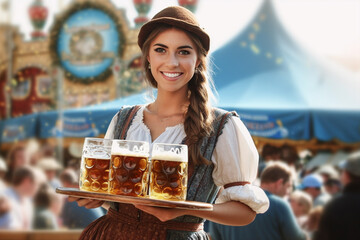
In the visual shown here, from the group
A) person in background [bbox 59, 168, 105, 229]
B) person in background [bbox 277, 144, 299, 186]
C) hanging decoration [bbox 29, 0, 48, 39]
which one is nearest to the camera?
person in background [bbox 59, 168, 105, 229]

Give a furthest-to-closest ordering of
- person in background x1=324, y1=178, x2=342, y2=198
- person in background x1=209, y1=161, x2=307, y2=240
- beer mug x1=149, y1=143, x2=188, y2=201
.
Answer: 1. person in background x1=324, y1=178, x2=342, y2=198
2. person in background x1=209, y1=161, x2=307, y2=240
3. beer mug x1=149, y1=143, x2=188, y2=201

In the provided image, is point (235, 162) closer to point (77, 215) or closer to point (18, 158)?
point (77, 215)

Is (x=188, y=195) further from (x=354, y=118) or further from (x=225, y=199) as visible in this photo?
(x=354, y=118)

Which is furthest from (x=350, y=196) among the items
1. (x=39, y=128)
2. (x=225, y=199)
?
(x=39, y=128)

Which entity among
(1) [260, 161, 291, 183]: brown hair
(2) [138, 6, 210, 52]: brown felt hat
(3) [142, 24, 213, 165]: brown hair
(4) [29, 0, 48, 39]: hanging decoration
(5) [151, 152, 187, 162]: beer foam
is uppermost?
(4) [29, 0, 48, 39]: hanging decoration

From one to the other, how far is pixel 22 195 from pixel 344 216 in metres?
2.57

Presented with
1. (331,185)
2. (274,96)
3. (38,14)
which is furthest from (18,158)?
(38,14)

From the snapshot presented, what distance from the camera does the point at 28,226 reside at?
3.24 m

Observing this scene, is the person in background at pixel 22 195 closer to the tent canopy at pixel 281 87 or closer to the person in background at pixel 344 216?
the tent canopy at pixel 281 87

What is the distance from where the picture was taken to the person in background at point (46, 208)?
3.25m

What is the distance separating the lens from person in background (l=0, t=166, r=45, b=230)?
3240 mm

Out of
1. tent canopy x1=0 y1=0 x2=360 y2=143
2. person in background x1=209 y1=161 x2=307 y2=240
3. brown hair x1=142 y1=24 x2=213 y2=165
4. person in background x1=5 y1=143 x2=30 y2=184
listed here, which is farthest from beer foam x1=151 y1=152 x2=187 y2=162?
person in background x1=5 y1=143 x2=30 y2=184

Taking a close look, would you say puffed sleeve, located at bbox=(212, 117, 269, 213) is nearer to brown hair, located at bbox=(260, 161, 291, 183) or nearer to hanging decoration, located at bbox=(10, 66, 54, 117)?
brown hair, located at bbox=(260, 161, 291, 183)

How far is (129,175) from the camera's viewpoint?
132 cm
